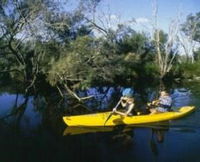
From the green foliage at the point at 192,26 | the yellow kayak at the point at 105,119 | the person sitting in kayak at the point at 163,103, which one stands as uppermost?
the green foliage at the point at 192,26

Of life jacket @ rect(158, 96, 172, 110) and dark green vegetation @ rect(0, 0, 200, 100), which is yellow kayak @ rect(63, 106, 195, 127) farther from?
dark green vegetation @ rect(0, 0, 200, 100)

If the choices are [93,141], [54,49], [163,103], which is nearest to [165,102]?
[163,103]

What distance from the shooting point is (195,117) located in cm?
1644

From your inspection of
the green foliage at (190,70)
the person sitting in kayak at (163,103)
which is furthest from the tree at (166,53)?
the person sitting in kayak at (163,103)

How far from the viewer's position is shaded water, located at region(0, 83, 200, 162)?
35.6 feet

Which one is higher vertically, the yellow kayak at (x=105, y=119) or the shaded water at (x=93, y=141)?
the yellow kayak at (x=105, y=119)

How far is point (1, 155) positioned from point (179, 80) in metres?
30.3

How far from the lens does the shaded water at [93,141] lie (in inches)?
428

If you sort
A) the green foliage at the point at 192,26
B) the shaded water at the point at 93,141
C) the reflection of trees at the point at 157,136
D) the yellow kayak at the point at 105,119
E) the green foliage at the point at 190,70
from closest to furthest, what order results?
the shaded water at the point at 93,141 < the reflection of trees at the point at 157,136 < the yellow kayak at the point at 105,119 < the green foliage at the point at 190,70 < the green foliage at the point at 192,26

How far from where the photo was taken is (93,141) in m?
12.6

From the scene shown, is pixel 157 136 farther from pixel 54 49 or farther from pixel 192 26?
pixel 192 26

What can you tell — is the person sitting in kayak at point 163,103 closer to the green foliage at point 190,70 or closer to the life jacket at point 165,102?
the life jacket at point 165,102

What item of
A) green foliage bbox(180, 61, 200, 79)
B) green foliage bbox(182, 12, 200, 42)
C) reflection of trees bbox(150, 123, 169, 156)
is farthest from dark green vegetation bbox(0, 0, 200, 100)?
green foliage bbox(182, 12, 200, 42)

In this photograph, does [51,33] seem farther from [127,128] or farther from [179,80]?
[179,80]
